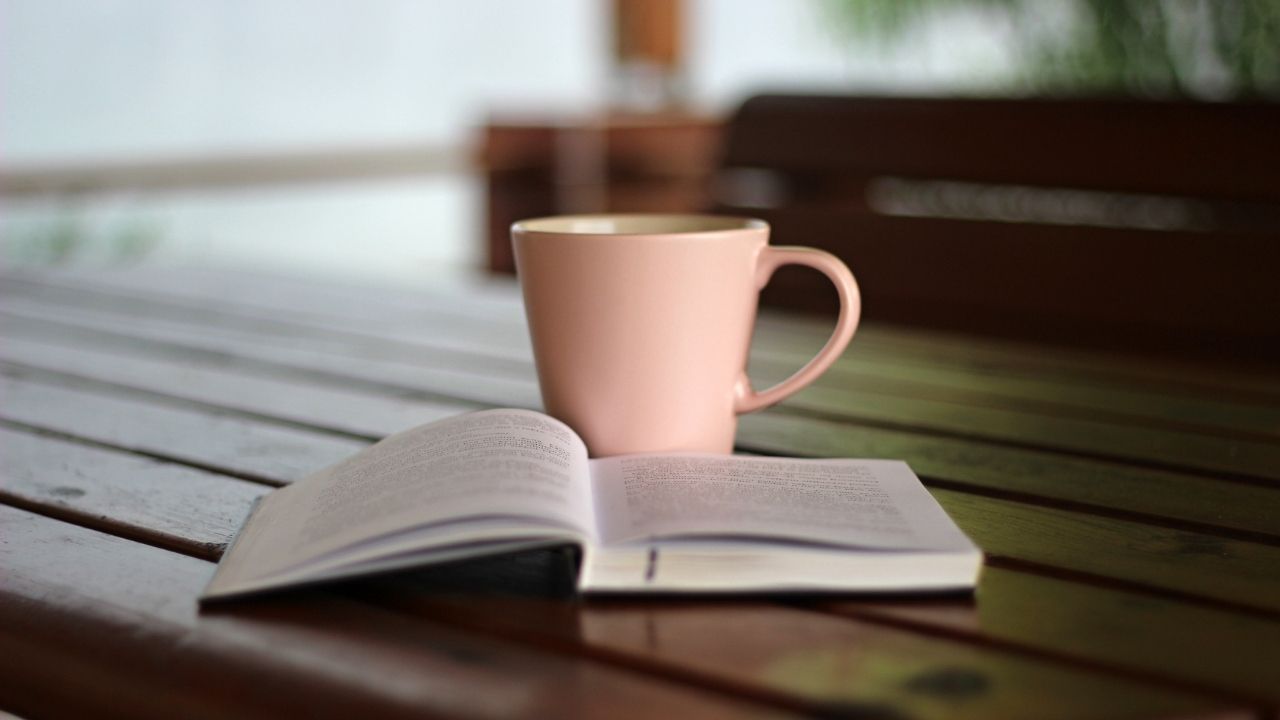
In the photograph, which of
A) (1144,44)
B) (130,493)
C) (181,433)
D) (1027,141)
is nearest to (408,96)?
(1144,44)

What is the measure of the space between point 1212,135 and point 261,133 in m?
2.60

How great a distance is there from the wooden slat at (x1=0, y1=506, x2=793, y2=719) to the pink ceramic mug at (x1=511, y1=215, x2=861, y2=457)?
17 cm

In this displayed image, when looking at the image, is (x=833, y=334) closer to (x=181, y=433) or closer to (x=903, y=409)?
(x=903, y=409)

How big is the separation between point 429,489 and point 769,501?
0.12 meters

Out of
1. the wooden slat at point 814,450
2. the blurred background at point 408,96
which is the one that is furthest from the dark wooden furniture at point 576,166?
the wooden slat at point 814,450

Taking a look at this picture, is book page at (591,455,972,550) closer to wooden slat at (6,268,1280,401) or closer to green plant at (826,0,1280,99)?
wooden slat at (6,268,1280,401)

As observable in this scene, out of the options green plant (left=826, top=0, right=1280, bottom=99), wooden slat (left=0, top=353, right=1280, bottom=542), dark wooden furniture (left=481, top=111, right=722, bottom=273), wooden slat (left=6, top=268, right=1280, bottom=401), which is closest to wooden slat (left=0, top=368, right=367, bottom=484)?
wooden slat (left=0, top=353, right=1280, bottom=542)

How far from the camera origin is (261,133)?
11.0 ft

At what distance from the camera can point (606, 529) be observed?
1.37 ft

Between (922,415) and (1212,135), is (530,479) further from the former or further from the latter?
(1212,135)

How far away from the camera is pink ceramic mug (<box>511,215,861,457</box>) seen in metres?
0.52

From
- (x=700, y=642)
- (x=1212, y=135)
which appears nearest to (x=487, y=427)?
(x=700, y=642)

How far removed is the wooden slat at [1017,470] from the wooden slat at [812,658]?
20 centimetres

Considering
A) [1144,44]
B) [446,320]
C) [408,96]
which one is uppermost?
[1144,44]
